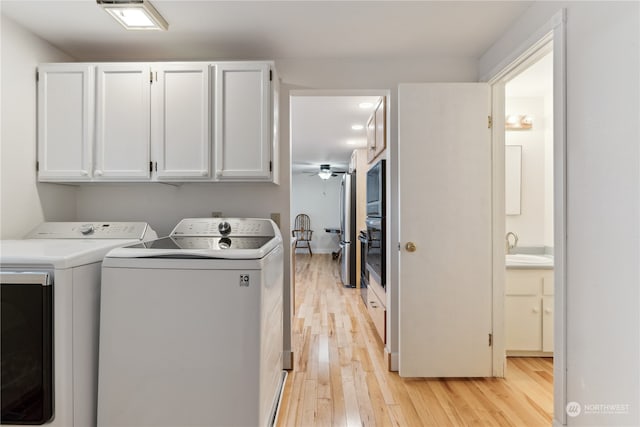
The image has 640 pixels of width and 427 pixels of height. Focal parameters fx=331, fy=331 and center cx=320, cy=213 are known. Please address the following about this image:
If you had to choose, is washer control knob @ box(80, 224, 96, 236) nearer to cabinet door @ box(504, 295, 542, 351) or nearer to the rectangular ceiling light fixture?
the rectangular ceiling light fixture

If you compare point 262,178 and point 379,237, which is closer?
point 262,178

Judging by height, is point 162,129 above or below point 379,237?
above

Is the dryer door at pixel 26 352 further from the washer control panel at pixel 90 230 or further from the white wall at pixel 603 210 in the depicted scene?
the white wall at pixel 603 210

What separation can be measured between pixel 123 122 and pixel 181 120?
38 cm

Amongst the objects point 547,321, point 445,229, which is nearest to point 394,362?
point 445,229

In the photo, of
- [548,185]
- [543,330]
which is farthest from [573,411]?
[548,185]

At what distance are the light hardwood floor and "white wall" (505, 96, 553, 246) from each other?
1.12 metres

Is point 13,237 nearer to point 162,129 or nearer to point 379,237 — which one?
point 162,129

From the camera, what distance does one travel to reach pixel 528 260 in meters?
2.77

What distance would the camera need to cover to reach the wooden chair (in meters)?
9.45

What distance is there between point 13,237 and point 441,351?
280cm

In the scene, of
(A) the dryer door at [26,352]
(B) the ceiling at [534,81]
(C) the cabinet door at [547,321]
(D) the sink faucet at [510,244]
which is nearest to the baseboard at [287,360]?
(A) the dryer door at [26,352]

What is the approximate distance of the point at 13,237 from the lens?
1965 millimetres

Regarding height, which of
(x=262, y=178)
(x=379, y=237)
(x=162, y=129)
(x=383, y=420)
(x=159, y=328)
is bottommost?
(x=383, y=420)
